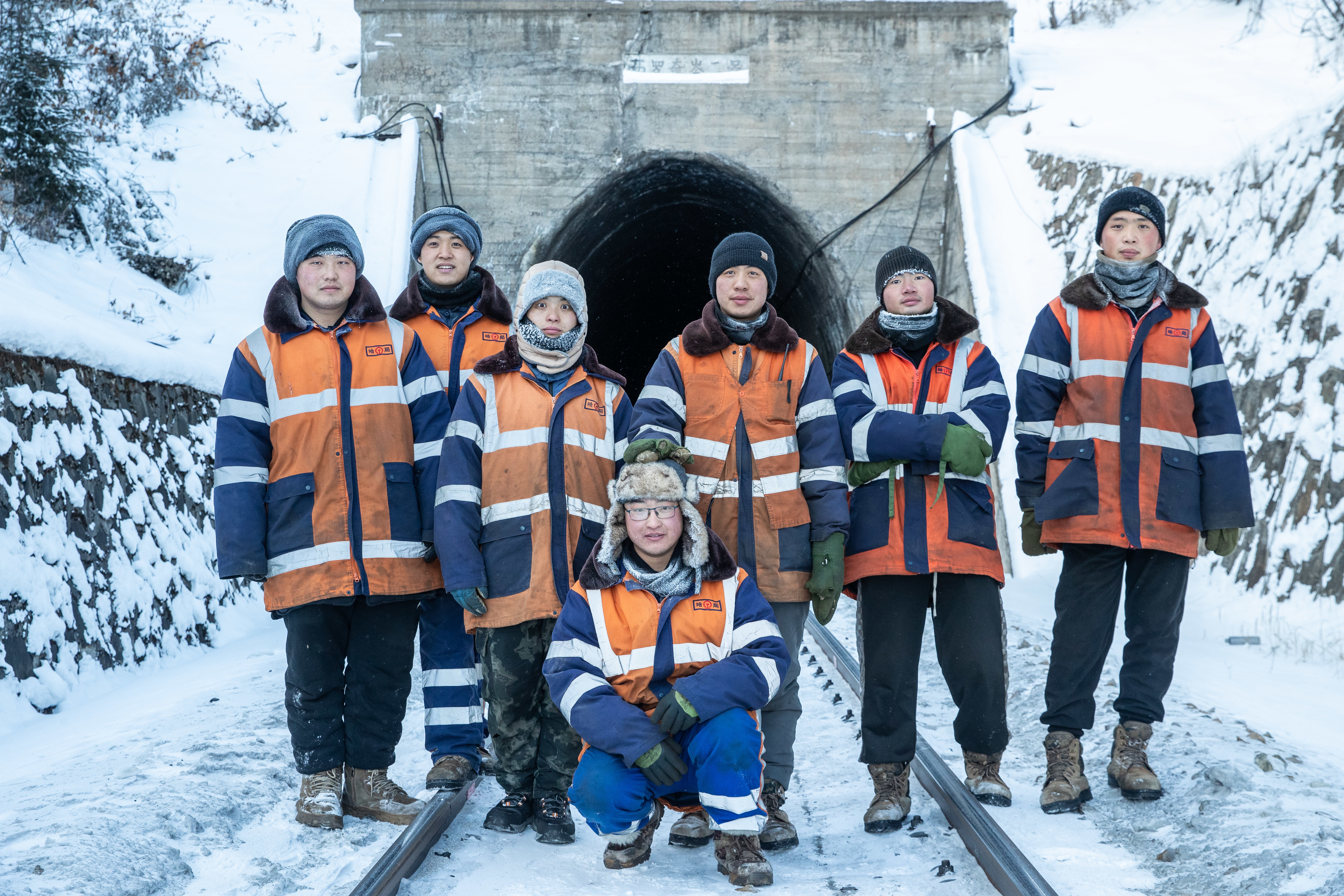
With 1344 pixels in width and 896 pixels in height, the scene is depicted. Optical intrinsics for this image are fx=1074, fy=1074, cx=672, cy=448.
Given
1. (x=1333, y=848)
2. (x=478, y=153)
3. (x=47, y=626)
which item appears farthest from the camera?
(x=478, y=153)

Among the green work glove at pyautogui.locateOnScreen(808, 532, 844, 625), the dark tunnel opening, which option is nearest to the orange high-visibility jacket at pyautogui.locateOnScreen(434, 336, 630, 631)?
the green work glove at pyautogui.locateOnScreen(808, 532, 844, 625)

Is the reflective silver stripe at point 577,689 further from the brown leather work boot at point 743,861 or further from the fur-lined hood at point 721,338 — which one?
the fur-lined hood at point 721,338

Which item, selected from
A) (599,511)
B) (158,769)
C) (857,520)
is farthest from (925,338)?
(158,769)

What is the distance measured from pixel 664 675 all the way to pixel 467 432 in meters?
1.15

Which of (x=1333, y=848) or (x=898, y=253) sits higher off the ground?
(x=898, y=253)

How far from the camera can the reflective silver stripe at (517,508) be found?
Result: 12.5ft

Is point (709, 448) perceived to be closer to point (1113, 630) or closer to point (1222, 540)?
point (1113, 630)

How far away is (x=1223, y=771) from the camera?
3834 millimetres

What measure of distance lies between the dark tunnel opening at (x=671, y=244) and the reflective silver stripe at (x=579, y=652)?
9201 millimetres

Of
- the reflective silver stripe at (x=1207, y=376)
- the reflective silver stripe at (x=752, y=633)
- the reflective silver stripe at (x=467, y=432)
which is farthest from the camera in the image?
the reflective silver stripe at (x=1207, y=376)

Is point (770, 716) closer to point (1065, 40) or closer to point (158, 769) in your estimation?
point (158, 769)

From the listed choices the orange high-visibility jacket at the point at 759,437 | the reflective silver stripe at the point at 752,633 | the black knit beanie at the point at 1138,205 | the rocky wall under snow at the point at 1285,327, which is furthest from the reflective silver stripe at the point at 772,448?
the rocky wall under snow at the point at 1285,327

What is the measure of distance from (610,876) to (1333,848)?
7.03 feet

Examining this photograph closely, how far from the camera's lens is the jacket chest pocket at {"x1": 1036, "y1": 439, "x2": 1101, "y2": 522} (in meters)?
3.96
